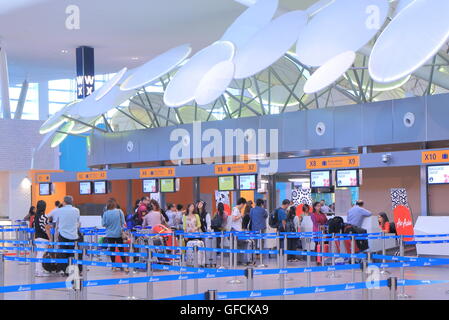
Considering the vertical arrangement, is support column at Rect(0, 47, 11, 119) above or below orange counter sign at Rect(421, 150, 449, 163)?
above

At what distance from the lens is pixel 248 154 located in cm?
2514

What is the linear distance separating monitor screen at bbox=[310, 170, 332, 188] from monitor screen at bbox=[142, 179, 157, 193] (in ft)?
24.2

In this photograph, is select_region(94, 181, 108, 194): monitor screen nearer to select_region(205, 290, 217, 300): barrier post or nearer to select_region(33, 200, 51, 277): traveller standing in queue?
select_region(33, 200, 51, 277): traveller standing in queue

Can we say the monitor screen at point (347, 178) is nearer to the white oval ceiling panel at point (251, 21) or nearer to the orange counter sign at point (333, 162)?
the orange counter sign at point (333, 162)

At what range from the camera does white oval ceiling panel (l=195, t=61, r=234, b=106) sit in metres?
20.3

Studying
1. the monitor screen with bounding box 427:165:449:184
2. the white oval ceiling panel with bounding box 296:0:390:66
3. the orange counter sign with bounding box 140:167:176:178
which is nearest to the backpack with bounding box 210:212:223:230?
the white oval ceiling panel with bounding box 296:0:390:66

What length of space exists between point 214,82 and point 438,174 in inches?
260

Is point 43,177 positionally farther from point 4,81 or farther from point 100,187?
point 100,187

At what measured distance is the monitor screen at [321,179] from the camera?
22547 mm

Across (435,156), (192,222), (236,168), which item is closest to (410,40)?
(435,156)

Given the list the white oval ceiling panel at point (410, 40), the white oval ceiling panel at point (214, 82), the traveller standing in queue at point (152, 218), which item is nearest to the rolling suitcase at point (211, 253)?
the traveller standing in queue at point (152, 218)

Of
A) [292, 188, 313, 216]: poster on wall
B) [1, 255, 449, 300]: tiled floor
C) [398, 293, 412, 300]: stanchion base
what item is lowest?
[1, 255, 449, 300]: tiled floor

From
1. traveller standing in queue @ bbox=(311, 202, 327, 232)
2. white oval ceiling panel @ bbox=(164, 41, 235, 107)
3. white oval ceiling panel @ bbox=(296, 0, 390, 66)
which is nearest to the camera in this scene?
white oval ceiling panel @ bbox=(296, 0, 390, 66)
